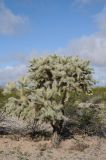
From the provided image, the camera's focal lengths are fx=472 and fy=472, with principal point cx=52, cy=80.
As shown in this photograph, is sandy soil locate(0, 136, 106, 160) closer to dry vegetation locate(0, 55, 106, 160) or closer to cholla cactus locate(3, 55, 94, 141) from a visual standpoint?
dry vegetation locate(0, 55, 106, 160)

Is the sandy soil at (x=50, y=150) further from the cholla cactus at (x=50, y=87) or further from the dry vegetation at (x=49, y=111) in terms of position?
the cholla cactus at (x=50, y=87)

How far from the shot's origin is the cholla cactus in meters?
13.6

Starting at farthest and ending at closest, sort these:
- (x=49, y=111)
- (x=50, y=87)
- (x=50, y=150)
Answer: (x=50, y=87)
(x=49, y=111)
(x=50, y=150)

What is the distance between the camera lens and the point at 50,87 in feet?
46.4

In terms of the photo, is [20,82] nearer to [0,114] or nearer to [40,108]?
[40,108]

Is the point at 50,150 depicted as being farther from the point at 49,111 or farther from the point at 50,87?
the point at 50,87

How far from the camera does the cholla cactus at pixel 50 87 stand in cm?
1364

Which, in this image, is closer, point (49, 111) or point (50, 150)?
point (50, 150)

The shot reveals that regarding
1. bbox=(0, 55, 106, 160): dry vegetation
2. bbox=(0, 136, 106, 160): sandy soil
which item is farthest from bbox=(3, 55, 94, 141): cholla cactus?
bbox=(0, 136, 106, 160): sandy soil

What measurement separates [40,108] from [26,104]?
44cm

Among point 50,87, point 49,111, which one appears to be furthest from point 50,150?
point 50,87

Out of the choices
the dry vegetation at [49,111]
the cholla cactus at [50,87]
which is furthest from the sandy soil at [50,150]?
the cholla cactus at [50,87]

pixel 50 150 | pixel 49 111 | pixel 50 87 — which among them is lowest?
pixel 50 150

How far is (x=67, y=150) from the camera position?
13.4 meters
